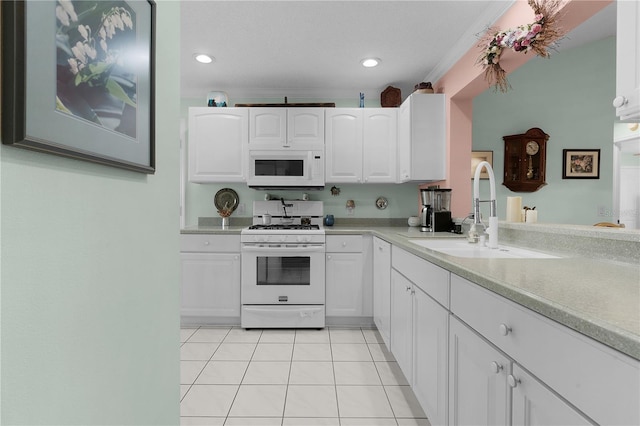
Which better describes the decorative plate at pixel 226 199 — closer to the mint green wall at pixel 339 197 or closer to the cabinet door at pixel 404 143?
the mint green wall at pixel 339 197

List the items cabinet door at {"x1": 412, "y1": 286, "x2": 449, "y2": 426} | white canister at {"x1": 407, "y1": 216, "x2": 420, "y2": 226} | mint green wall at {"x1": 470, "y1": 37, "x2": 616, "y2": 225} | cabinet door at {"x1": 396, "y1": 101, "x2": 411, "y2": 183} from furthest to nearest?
mint green wall at {"x1": 470, "y1": 37, "x2": 616, "y2": 225} → white canister at {"x1": 407, "y1": 216, "x2": 420, "y2": 226} → cabinet door at {"x1": 396, "y1": 101, "x2": 411, "y2": 183} → cabinet door at {"x1": 412, "y1": 286, "x2": 449, "y2": 426}

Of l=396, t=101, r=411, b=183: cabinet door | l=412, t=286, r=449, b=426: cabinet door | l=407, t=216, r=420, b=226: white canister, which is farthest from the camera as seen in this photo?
l=407, t=216, r=420, b=226: white canister

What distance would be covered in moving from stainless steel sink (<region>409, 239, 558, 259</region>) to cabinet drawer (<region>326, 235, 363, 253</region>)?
89 cm

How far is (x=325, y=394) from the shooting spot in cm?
194

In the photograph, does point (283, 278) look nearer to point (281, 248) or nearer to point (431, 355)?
point (281, 248)

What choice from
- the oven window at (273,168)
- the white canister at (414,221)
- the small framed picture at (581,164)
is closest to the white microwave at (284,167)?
the oven window at (273,168)

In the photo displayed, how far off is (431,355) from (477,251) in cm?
70

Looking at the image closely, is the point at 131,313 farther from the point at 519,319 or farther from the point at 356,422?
the point at 356,422

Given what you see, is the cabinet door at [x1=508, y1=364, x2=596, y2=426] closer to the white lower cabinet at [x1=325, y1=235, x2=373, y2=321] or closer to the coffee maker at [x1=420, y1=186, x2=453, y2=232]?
the coffee maker at [x1=420, y1=186, x2=453, y2=232]

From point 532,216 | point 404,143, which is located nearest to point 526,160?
point 404,143

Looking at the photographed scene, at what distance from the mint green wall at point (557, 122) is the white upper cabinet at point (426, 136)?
2.60 feet

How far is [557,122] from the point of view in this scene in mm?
3598


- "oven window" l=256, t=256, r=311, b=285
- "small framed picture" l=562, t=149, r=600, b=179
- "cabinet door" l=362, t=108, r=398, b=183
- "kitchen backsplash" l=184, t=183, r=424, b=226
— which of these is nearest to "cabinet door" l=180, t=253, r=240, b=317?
"oven window" l=256, t=256, r=311, b=285

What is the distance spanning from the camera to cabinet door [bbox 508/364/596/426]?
684mm
